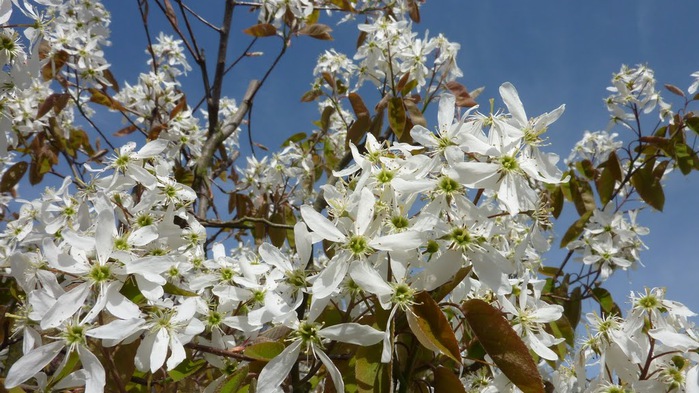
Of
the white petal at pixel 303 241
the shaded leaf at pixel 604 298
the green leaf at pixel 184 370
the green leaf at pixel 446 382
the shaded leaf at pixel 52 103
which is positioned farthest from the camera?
the shaded leaf at pixel 604 298

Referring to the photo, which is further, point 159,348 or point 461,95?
point 461,95

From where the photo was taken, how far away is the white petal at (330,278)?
109 centimetres

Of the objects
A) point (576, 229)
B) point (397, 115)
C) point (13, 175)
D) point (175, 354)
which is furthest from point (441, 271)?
point (13, 175)

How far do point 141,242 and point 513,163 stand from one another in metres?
0.92

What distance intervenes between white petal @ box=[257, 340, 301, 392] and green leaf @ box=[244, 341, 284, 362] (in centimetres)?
2

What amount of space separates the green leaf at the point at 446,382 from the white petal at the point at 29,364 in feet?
2.70

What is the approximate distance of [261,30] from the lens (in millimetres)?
2621

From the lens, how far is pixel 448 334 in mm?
1023

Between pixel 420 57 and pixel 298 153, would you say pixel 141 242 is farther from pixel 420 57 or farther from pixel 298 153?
pixel 298 153

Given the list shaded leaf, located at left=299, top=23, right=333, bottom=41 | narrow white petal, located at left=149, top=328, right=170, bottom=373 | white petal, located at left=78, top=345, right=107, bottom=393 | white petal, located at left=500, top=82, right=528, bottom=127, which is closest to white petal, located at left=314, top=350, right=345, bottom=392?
narrow white petal, located at left=149, top=328, right=170, bottom=373

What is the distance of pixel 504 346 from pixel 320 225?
18.2 inches

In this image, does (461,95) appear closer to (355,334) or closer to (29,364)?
(355,334)

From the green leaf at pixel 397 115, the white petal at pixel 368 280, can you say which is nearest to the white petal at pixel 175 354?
the white petal at pixel 368 280

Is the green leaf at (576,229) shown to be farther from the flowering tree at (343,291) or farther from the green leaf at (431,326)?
the green leaf at (431,326)
